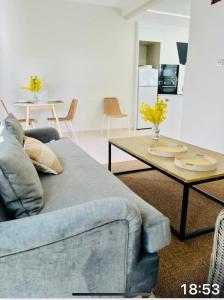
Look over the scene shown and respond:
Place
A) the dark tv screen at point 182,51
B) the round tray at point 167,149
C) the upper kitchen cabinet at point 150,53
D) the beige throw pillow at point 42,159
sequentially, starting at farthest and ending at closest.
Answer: the upper kitchen cabinet at point 150,53
the dark tv screen at point 182,51
the round tray at point 167,149
the beige throw pillow at point 42,159

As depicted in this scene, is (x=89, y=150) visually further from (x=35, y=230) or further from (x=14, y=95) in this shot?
(x=35, y=230)

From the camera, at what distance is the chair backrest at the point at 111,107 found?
5.28m

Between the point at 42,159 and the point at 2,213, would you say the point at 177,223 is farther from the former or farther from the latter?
the point at 2,213

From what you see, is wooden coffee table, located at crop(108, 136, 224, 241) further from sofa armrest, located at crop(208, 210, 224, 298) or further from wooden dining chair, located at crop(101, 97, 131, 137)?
wooden dining chair, located at crop(101, 97, 131, 137)

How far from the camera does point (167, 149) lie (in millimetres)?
2199

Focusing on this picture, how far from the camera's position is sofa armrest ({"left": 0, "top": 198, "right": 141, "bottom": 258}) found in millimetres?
866

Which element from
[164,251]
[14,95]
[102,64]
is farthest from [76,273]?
[102,64]

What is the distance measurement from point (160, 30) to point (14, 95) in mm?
3604

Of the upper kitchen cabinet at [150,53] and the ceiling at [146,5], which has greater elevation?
the ceiling at [146,5]

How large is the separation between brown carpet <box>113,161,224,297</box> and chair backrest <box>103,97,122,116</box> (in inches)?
88.9

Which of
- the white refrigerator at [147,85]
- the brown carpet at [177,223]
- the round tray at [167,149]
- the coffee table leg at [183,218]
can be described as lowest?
the brown carpet at [177,223]

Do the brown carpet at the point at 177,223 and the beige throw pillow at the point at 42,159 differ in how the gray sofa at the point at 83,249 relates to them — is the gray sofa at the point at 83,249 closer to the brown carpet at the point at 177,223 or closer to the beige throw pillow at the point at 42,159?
the brown carpet at the point at 177,223

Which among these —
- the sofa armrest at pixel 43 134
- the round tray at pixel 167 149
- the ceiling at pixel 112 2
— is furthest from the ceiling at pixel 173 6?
the sofa armrest at pixel 43 134

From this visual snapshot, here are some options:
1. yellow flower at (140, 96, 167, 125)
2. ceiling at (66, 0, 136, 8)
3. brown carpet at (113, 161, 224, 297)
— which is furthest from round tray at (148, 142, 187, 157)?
ceiling at (66, 0, 136, 8)
